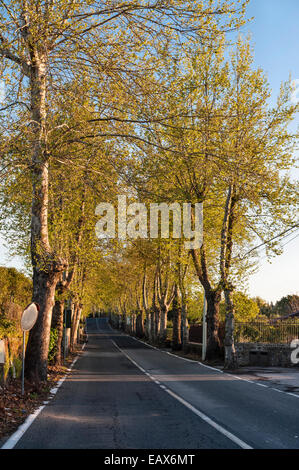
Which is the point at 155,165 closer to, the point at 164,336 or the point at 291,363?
the point at 291,363

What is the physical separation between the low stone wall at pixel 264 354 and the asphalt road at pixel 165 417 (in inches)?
407

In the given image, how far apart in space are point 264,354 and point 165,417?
776 inches

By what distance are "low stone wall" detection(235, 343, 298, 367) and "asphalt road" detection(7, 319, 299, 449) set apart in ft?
33.9

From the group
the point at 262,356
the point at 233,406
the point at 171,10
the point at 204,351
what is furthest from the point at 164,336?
the point at 171,10

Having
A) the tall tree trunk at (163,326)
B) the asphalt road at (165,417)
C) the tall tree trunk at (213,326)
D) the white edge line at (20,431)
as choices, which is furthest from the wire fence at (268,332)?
the tall tree trunk at (163,326)

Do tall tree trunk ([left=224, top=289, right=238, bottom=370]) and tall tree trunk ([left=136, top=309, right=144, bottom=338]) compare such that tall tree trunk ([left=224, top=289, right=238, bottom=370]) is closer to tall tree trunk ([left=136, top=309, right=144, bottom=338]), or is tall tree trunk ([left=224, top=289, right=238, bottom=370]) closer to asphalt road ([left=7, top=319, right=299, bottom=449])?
asphalt road ([left=7, top=319, right=299, bottom=449])

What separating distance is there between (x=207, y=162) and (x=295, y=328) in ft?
70.5

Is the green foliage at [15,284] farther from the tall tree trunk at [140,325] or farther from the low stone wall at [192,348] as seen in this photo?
the tall tree trunk at [140,325]

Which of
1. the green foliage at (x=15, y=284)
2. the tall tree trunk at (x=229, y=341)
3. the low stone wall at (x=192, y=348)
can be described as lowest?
the low stone wall at (x=192, y=348)

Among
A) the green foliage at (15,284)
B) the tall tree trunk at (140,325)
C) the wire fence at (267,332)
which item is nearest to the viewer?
the wire fence at (267,332)

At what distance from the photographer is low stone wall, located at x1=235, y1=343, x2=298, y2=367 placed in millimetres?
29500

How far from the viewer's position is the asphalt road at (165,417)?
848 centimetres

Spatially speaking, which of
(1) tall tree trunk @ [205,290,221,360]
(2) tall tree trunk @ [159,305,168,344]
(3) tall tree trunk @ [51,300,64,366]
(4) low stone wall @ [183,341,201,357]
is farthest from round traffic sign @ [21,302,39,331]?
(2) tall tree trunk @ [159,305,168,344]

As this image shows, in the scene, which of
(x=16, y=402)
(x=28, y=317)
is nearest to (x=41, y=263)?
(x=28, y=317)
